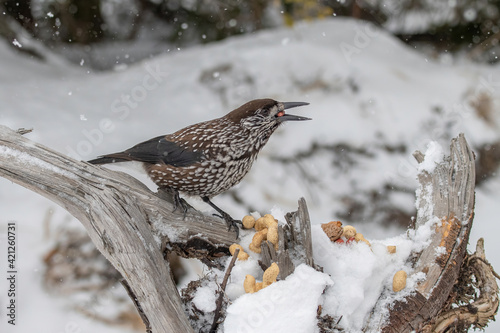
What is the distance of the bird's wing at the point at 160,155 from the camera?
2.53 meters

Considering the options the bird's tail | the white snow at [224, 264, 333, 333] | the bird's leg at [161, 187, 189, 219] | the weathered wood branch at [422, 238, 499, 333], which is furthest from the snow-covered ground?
the white snow at [224, 264, 333, 333]

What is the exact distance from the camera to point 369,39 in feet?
18.6

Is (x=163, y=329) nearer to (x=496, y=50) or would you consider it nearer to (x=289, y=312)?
(x=289, y=312)

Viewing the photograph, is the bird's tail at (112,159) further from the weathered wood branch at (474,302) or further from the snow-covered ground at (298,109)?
the weathered wood branch at (474,302)

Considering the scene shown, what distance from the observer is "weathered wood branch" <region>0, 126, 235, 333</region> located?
7.27ft

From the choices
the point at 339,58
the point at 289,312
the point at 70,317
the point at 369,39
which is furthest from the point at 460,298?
the point at 369,39

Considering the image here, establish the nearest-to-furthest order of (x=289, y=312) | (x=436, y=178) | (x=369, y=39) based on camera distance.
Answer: (x=289, y=312) < (x=436, y=178) < (x=369, y=39)

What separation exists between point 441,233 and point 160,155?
4.76ft

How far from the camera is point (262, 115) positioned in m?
2.46

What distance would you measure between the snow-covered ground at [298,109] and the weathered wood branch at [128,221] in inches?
64.0

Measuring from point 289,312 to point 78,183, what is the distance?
1101 mm

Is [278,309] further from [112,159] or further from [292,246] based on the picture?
[112,159]

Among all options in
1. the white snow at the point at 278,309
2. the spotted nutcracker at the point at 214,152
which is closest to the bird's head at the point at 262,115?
the spotted nutcracker at the point at 214,152

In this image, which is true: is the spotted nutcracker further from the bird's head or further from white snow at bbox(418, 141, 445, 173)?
white snow at bbox(418, 141, 445, 173)
